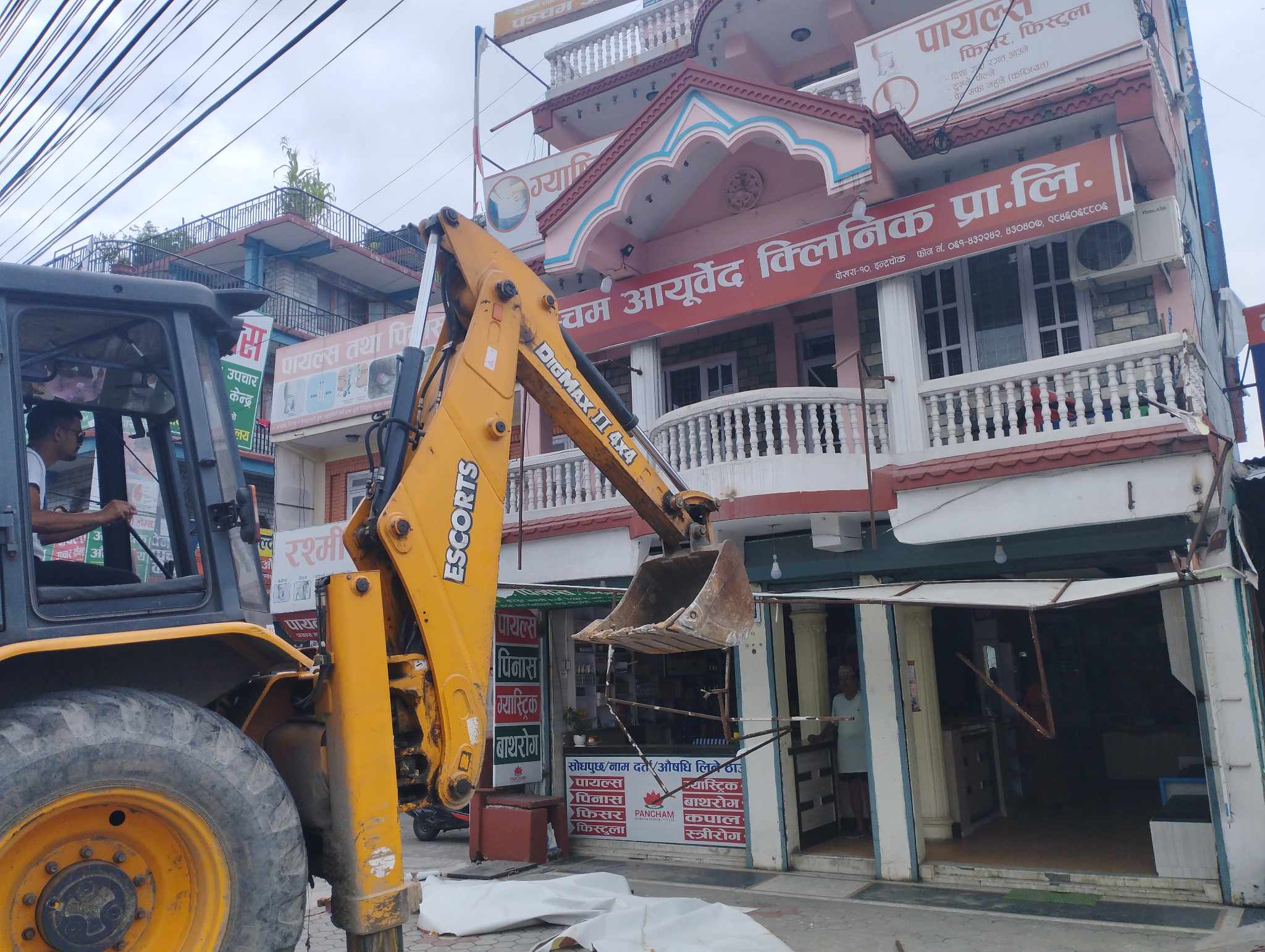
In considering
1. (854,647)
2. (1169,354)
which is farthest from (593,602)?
(1169,354)

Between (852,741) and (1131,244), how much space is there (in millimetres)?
5748

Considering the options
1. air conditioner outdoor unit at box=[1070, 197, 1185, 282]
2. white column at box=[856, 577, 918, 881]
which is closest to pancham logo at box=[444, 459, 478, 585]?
white column at box=[856, 577, 918, 881]

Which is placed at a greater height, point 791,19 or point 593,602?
point 791,19

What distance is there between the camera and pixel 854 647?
12258 millimetres

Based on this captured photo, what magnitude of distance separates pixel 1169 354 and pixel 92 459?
805cm

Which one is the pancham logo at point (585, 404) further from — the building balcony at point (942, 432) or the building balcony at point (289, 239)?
the building balcony at point (289, 239)

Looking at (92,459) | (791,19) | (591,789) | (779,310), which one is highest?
(791,19)

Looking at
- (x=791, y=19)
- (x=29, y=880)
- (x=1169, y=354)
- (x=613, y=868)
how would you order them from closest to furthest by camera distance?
(x=29, y=880)
(x=1169, y=354)
(x=613, y=868)
(x=791, y=19)

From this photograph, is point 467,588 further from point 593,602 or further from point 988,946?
point 593,602

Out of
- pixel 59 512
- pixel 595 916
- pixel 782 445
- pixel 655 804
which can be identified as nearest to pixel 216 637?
pixel 59 512

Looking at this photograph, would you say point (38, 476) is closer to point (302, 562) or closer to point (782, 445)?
point (782, 445)

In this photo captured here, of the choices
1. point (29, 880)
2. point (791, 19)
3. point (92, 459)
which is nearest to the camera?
point (29, 880)

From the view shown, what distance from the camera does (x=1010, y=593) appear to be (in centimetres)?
746

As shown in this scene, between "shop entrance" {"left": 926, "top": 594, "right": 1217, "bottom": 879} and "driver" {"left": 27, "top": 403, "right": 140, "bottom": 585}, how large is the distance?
9.29m
